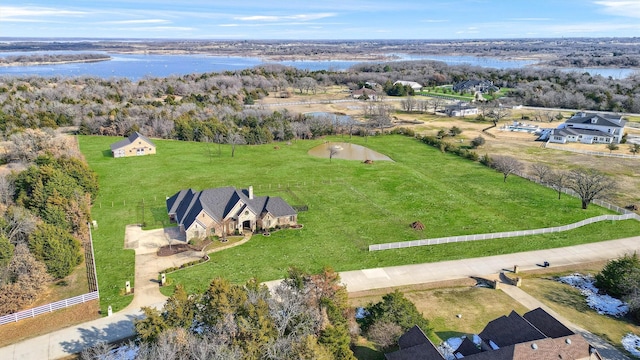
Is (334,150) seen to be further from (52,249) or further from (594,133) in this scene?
(594,133)

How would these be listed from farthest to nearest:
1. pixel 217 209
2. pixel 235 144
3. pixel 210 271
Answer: pixel 235 144
pixel 217 209
pixel 210 271

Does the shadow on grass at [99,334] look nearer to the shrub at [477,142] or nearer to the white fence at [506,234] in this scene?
the white fence at [506,234]

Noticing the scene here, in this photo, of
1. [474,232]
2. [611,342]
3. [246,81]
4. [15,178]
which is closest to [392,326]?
[611,342]

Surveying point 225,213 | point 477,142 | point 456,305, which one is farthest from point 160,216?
point 477,142

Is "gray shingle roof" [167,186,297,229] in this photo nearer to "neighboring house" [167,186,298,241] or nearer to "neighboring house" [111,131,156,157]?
"neighboring house" [167,186,298,241]

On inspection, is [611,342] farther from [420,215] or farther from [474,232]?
[420,215]

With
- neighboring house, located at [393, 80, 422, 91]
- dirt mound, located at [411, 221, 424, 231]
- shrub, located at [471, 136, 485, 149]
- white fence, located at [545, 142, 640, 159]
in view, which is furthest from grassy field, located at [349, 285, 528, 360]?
neighboring house, located at [393, 80, 422, 91]
